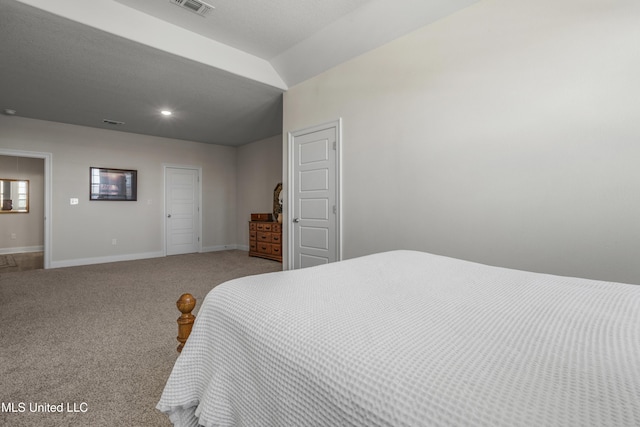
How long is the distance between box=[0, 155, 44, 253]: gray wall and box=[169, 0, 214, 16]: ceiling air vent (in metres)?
7.29

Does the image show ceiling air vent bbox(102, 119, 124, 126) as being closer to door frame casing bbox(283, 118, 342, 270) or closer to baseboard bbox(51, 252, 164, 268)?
baseboard bbox(51, 252, 164, 268)

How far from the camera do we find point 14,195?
695cm

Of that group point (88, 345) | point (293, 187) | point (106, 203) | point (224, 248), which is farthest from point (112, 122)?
point (88, 345)

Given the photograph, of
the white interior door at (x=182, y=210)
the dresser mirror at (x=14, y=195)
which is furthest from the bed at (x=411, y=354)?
the dresser mirror at (x=14, y=195)

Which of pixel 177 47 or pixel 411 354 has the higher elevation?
pixel 177 47

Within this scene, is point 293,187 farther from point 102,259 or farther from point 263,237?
point 102,259

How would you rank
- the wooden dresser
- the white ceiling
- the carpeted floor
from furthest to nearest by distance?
the wooden dresser
the white ceiling
the carpeted floor

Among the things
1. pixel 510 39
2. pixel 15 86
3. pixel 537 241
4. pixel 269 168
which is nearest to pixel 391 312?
pixel 537 241

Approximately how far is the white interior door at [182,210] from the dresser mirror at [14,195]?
3.81 metres

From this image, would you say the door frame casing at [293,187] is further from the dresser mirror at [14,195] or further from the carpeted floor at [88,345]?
the dresser mirror at [14,195]

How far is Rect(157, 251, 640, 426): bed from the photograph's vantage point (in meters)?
0.47

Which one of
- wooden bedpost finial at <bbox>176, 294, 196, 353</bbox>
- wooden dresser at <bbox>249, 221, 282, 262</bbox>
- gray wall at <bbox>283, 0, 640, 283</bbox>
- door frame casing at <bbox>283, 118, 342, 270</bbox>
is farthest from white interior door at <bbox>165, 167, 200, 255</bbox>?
wooden bedpost finial at <bbox>176, 294, 196, 353</bbox>

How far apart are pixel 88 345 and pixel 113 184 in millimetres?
4512

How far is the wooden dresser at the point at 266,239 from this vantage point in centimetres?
579
